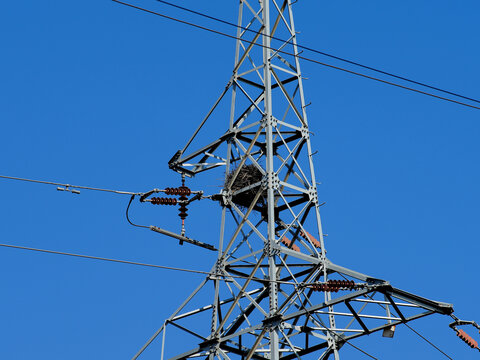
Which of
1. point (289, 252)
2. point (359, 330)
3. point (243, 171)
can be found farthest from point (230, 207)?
point (359, 330)

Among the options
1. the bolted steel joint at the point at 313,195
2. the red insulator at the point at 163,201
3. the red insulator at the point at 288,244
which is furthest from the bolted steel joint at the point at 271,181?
the red insulator at the point at 163,201

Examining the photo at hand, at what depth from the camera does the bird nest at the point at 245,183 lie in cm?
2641

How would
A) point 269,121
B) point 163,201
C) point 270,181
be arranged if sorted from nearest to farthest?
point 270,181 < point 269,121 < point 163,201

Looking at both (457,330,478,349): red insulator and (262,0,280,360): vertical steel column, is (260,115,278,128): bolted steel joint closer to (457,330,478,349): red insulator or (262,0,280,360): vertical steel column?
(262,0,280,360): vertical steel column

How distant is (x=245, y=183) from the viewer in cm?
2655

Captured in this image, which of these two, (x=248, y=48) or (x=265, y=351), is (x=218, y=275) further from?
(x=248, y=48)

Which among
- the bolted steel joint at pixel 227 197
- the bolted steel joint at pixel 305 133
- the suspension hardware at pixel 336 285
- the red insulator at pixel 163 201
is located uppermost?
the bolted steel joint at pixel 305 133

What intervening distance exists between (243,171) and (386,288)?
5.25 m

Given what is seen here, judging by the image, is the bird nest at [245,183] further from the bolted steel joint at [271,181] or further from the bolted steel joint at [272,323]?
the bolted steel joint at [272,323]

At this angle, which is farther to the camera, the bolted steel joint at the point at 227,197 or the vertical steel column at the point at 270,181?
the bolted steel joint at the point at 227,197

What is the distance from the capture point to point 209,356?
25.1 meters

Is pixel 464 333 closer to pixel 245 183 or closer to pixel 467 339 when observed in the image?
pixel 467 339

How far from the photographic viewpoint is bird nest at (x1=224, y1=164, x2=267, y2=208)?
26.4m

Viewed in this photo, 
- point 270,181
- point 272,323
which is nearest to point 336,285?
point 272,323
